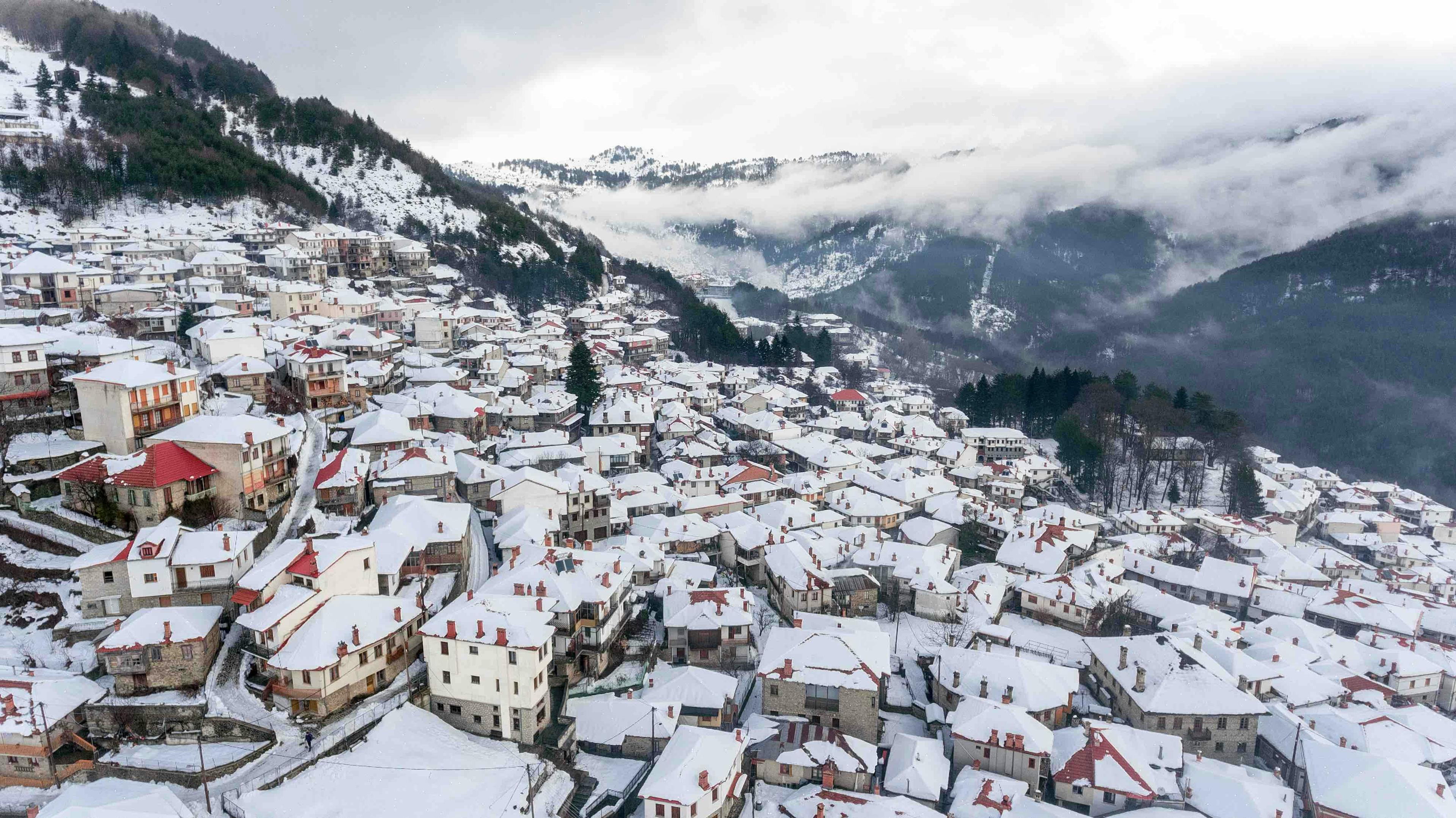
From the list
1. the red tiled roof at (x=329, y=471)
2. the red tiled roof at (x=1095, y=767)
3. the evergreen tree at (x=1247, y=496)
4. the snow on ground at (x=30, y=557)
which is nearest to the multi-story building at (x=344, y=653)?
the snow on ground at (x=30, y=557)

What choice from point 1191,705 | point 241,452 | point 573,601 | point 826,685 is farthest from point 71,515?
point 1191,705

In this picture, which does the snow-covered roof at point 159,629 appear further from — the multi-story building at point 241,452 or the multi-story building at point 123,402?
the multi-story building at point 123,402

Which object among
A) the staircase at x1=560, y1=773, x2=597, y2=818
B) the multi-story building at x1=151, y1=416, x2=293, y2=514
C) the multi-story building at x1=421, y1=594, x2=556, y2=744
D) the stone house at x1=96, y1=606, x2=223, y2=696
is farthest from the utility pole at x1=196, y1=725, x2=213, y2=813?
the multi-story building at x1=151, y1=416, x2=293, y2=514

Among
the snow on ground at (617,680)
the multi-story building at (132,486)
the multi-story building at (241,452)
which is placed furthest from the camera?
the multi-story building at (241,452)

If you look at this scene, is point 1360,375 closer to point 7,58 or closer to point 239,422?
point 239,422

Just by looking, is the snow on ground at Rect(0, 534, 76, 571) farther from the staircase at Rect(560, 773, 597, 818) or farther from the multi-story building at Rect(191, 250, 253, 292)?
the multi-story building at Rect(191, 250, 253, 292)
